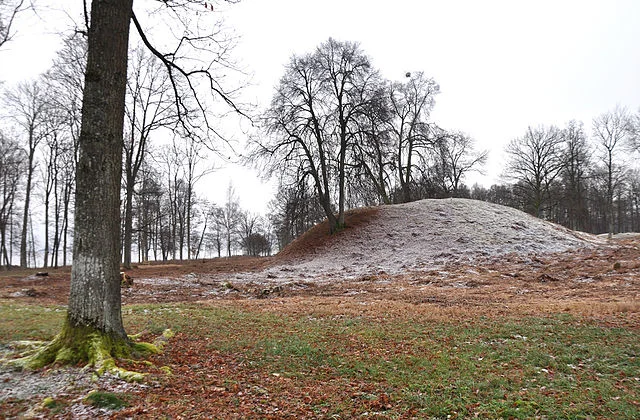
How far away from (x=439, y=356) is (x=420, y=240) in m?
16.8

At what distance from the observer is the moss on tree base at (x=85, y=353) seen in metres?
3.97

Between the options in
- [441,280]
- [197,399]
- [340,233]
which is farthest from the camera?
[340,233]

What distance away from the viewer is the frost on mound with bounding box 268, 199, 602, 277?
60.5 ft

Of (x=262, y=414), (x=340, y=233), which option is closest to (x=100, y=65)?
(x=262, y=414)

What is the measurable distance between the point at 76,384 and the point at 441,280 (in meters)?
12.0

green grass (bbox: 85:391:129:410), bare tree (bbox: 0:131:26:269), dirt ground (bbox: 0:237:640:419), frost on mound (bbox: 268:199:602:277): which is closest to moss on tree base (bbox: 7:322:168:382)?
dirt ground (bbox: 0:237:640:419)

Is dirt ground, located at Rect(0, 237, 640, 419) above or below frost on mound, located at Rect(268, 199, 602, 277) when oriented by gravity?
below

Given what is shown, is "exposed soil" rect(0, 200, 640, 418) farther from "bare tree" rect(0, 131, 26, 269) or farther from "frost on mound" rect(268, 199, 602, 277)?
"bare tree" rect(0, 131, 26, 269)

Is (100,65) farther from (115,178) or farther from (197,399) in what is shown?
(197,399)

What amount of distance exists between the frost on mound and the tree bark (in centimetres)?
1322

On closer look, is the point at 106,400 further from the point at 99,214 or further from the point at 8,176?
the point at 8,176

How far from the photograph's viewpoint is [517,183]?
4209cm

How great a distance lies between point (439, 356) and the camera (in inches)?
195

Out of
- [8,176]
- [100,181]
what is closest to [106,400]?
[100,181]
